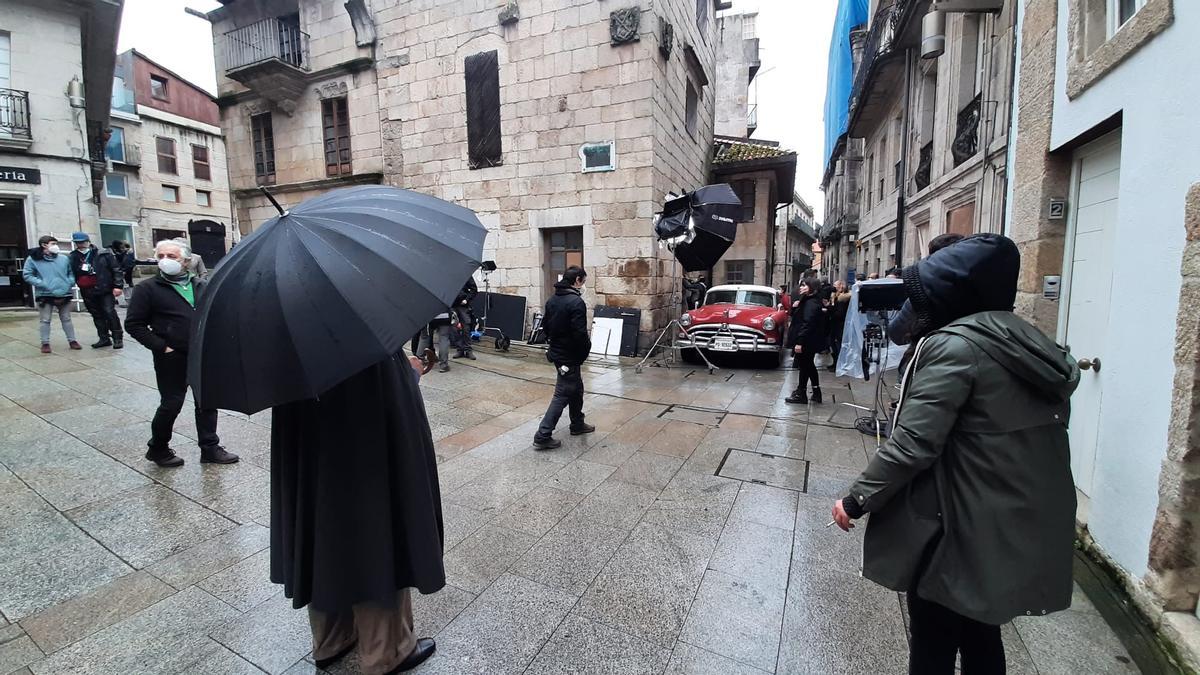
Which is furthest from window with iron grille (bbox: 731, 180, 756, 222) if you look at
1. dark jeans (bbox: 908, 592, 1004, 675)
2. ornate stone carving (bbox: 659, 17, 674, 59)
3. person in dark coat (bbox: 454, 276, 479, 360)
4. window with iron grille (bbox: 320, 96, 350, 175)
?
dark jeans (bbox: 908, 592, 1004, 675)

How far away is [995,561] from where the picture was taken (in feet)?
4.85

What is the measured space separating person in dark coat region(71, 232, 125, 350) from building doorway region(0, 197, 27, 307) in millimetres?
6645

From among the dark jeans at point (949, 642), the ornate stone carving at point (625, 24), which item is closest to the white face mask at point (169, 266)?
the dark jeans at point (949, 642)

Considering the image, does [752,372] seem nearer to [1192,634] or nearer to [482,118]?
[1192,634]

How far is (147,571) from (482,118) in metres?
10.0

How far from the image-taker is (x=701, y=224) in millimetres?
8133

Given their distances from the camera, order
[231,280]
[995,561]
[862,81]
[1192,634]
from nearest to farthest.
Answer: [995,561] → [231,280] → [1192,634] → [862,81]

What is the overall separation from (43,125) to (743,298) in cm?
1621

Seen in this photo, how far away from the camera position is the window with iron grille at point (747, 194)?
52.8 feet

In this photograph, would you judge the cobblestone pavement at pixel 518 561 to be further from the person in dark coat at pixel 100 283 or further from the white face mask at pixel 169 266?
the person in dark coat at pixel 100 283

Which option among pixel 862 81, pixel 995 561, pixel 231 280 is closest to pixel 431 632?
pixel 231 280

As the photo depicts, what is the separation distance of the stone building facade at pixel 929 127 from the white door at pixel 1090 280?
2.62 metres

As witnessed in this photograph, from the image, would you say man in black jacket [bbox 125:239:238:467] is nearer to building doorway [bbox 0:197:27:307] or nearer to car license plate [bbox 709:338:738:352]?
car license plate [bbox 709:338:738:352]

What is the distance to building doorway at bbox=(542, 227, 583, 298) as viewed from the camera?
10539mm
